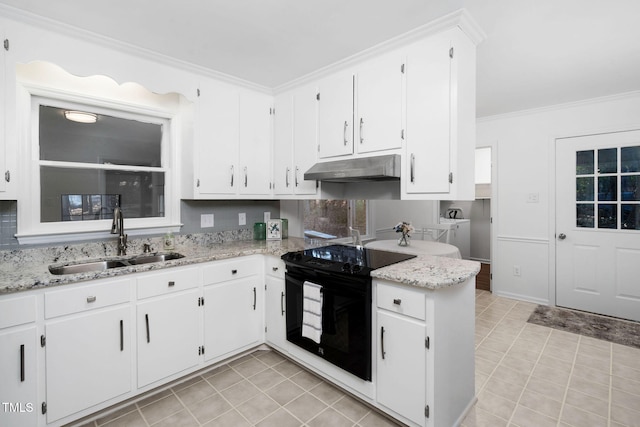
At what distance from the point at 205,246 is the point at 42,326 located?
1295 mm

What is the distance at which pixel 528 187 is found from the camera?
156 inches

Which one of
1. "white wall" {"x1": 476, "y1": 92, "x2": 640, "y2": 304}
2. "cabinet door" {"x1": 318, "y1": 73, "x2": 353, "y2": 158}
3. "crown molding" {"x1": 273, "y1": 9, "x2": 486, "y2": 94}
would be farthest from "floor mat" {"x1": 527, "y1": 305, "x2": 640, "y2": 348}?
"crown molding" {"x1": 273, "y1": 9, "x2": 486, "y2": 94}

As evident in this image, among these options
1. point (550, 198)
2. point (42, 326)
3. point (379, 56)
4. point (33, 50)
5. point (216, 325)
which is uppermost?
point (379, 56)

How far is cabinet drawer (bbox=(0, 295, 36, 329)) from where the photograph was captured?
1.57m

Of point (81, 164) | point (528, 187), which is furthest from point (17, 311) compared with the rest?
point (528, 187)

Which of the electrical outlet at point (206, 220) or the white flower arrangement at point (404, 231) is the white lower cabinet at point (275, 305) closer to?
the electrical outlet at point (206, 220)

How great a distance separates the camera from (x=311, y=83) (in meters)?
2.78

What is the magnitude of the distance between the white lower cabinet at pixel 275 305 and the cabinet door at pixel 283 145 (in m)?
0.80

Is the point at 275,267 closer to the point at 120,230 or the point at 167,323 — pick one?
the point at 167,323

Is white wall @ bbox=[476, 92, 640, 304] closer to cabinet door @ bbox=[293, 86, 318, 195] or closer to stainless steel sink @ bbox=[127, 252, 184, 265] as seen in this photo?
cabinet door @ bbox=[293, 86, 318, 195]

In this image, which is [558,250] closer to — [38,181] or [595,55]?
[595,55]

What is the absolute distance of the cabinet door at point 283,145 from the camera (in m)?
2.99

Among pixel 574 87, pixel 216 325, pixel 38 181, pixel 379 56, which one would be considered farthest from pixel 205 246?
pixel 574 87

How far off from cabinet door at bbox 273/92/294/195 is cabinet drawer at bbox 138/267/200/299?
1197 mm
